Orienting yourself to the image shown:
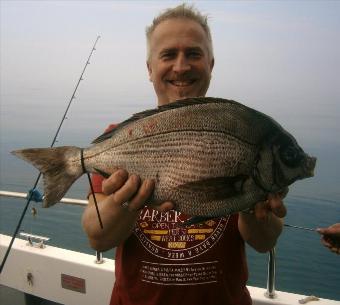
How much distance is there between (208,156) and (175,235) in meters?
0.60

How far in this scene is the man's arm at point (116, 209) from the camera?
1.76 meters

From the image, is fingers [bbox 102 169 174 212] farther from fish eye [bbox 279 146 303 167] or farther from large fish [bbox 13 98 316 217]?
fish eye [bbox 279 146 303 167]

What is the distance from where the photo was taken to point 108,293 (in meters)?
3.75

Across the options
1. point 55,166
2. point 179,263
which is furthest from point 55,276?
point 55,166

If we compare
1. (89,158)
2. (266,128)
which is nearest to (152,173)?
(89,158)

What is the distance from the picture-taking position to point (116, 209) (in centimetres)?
199

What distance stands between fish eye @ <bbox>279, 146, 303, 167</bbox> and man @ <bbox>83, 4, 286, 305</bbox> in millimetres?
350

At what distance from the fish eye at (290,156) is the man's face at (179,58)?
2.52 feet

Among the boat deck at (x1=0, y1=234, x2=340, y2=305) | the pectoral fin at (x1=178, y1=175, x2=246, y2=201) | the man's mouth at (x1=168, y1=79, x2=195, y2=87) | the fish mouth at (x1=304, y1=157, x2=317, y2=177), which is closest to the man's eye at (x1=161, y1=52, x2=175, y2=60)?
the man's mouth at (x1=168, y1=79, x2=195, y2=87)

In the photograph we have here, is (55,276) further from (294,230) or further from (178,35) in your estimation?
(294,230)

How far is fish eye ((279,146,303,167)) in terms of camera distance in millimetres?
1690

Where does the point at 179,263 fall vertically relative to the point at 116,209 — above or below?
below

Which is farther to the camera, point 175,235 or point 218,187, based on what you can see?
point 175,235

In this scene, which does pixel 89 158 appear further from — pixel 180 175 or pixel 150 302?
pixel 150 302
